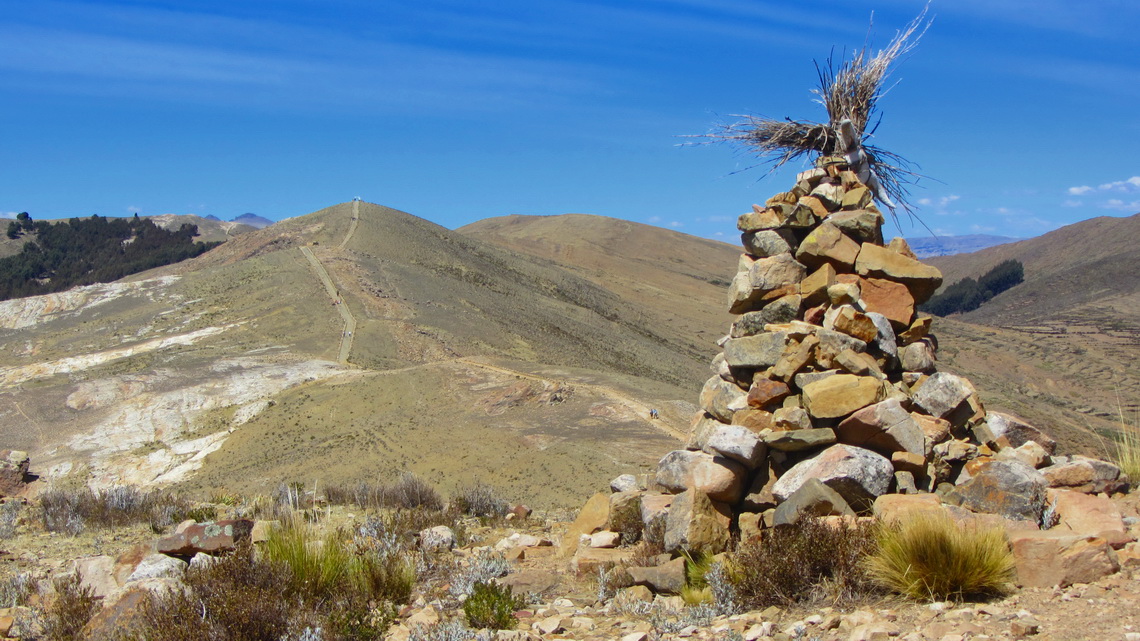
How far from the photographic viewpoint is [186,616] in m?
4.59

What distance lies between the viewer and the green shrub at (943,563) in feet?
14.1

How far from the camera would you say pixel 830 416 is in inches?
234

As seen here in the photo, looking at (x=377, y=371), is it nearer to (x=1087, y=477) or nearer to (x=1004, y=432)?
(x=1004, y=432)

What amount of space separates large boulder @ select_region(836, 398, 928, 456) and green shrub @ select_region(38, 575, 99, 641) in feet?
16.4

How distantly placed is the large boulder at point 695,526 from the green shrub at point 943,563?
1378mm

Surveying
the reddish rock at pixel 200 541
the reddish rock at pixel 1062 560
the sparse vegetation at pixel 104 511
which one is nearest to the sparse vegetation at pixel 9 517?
the sparse vegetation at pixel 104 511

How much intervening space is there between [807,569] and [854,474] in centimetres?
99

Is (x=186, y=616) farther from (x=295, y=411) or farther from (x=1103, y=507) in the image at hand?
(x=295, y=411)

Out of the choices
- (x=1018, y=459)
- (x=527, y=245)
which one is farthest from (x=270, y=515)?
(x=527, y=245)

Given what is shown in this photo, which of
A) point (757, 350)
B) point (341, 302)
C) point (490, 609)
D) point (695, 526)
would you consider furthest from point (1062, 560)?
point (341, 302)

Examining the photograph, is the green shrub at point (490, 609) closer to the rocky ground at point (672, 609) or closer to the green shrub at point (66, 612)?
the rocky ground at point (672, 609)

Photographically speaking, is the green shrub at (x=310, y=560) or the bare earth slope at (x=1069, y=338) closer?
the green shrub at (x=310, y=560)

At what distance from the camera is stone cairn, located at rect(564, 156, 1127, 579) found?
18.1ft

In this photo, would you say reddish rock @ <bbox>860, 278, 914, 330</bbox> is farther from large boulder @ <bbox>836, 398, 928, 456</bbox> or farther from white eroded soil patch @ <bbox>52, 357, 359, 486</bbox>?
white eroded soil patch @ <bbox>52, 357, 359, 486</bbox>
